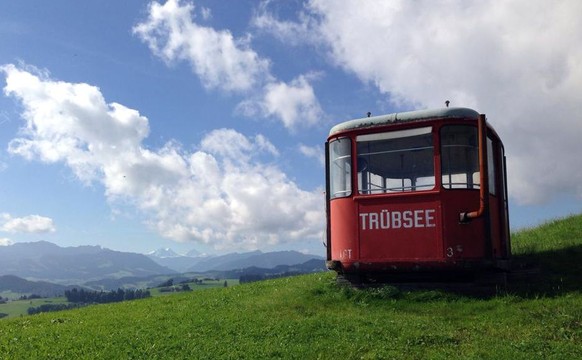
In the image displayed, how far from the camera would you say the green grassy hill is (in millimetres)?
9641

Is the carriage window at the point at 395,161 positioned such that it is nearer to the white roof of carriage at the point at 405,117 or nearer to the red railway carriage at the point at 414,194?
the red railway carriage at the point at 414,194

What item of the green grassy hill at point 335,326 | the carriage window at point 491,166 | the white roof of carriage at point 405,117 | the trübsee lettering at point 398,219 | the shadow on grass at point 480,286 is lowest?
the green grassy hill at point 335,326

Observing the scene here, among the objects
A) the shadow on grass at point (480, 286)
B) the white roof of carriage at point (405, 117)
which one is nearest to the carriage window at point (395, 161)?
the white roof of carriage at point (405, 117)

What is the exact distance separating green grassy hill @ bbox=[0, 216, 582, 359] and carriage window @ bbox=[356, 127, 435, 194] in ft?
9.68

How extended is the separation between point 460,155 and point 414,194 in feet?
5.49

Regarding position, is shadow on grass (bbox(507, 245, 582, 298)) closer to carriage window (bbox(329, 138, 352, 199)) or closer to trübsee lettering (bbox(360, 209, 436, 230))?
trübsee lettering (bbox(360, 209, 436, 230))

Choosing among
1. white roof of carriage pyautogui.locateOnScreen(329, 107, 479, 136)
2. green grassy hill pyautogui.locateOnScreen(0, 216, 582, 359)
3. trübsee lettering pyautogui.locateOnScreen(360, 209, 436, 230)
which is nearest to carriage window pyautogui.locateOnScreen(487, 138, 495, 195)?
white roof of carriage pyautogui.locateOnScreen(329, 107, 479, 136)

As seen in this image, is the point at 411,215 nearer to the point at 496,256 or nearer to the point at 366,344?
the point at 496,256

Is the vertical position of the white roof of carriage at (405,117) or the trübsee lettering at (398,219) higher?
the white roof of carriage at (405,117)

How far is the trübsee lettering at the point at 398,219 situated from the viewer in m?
13.9

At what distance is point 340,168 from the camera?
606 inches

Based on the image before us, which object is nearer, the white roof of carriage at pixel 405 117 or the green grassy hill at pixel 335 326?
the green grassy hill at pixel 335 326

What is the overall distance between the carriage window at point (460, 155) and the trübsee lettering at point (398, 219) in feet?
4.02

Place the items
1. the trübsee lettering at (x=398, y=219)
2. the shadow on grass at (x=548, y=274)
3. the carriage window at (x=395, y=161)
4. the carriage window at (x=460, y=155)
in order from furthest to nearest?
the carriage window at (x=395, y=161), the carriage window at (x=460, y=155), the trübsee lettering at (x=398, y=219), the shadow on grass at (x=548, y=274)
